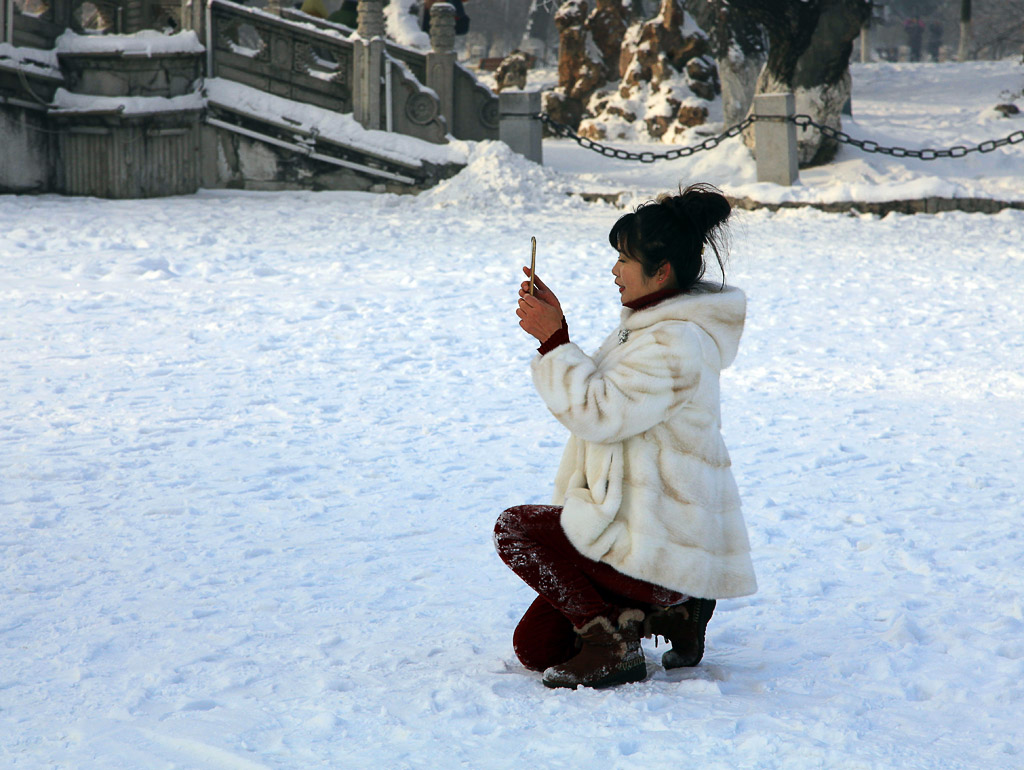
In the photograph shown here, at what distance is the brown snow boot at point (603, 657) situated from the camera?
2391mm

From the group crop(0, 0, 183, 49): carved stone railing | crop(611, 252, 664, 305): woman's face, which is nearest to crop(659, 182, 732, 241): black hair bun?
crop(611, 252, 664, 305): woman's face

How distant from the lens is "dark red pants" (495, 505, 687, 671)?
237 cm

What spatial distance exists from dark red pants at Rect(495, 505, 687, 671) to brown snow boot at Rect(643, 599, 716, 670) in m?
0.07

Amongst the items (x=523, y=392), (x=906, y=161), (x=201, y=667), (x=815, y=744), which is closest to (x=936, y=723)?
(x=815, y=744)

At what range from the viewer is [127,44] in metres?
12.1

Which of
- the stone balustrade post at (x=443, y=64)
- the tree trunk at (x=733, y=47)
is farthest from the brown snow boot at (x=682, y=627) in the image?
the tree trunk at (x=733, y=47)

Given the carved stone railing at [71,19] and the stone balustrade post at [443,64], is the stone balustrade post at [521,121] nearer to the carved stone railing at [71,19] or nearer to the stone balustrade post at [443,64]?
the stone balustrade post at [443,64]

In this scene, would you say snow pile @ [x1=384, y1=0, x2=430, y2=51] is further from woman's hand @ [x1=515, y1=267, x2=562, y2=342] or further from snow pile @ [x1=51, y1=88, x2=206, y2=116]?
woman's hand @ [x1=515, y1=267, x2=562, y2=342]

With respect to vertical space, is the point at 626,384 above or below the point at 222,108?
below

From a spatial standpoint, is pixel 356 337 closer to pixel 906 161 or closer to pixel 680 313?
pixel 680 313

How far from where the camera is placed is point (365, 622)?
2.91 meters

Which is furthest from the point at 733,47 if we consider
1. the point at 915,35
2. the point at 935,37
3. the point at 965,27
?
the point at 935,37

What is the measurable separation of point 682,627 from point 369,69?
1129cm

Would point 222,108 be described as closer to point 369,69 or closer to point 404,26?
point 369,69
